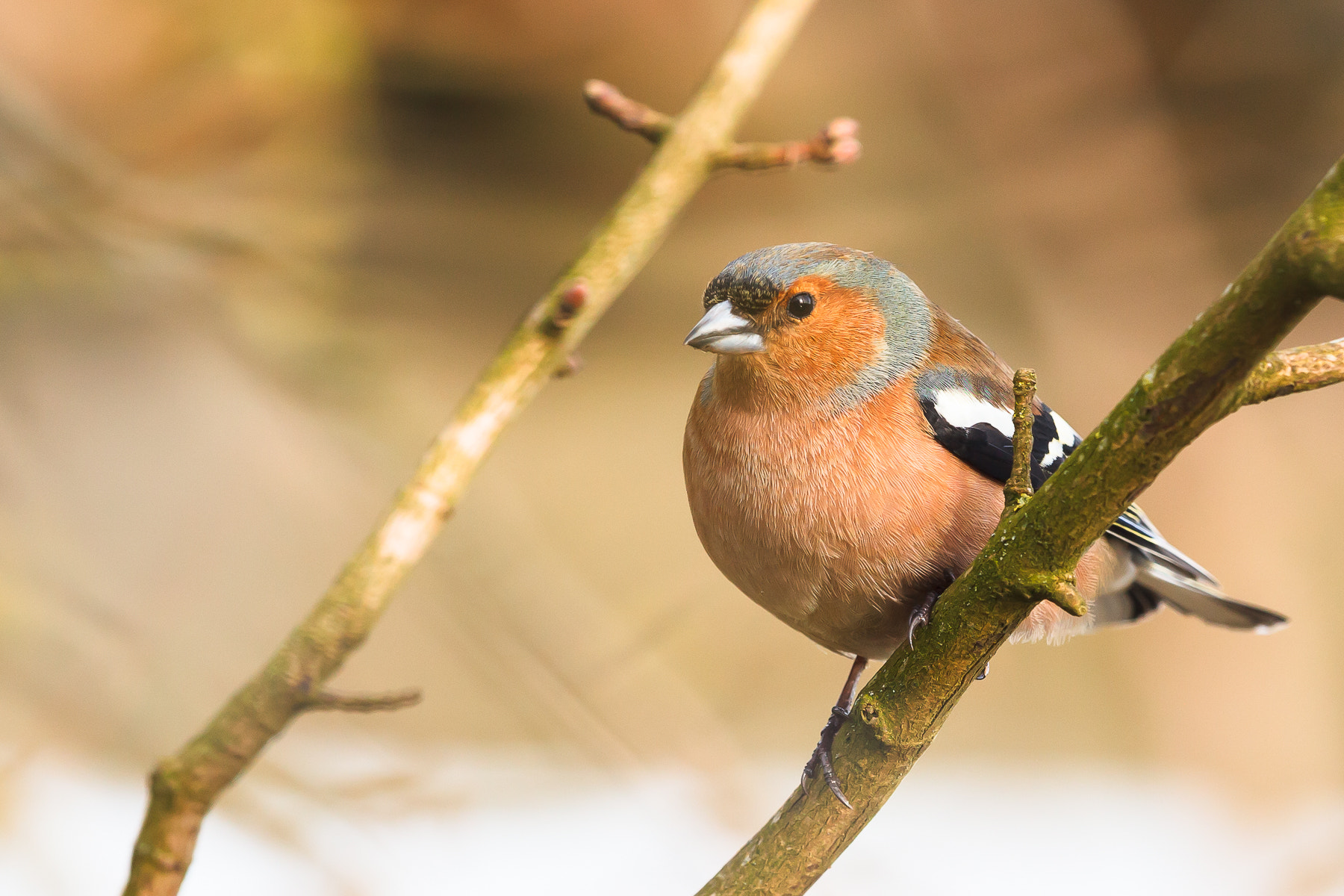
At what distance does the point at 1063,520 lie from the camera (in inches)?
35.2

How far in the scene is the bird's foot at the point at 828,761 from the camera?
122 centimetres

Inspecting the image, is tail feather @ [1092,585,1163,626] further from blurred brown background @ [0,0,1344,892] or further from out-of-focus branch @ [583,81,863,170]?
blurred brown background @ [0,0,1344,892]

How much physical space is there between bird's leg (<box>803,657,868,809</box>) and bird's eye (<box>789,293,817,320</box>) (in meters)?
0.54

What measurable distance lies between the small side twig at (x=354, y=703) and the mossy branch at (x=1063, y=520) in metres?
0.43

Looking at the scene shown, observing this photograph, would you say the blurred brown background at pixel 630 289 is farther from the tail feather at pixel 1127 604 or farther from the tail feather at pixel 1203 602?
the tail feather at pixel 1203 602

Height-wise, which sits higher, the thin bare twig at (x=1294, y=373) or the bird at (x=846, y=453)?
the thin bare twig at (x=1294, y=373)

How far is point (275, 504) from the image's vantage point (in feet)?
12.1

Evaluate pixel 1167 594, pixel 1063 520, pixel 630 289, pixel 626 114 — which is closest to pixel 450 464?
pixel 626 114

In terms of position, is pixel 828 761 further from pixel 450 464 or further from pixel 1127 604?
pixel 1127 604

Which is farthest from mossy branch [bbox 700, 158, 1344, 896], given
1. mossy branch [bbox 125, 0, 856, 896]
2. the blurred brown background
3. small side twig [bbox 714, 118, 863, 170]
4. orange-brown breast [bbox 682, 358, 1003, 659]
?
the blurred brown background

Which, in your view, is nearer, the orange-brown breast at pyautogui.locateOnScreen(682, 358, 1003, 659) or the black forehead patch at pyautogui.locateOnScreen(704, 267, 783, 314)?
the orange-brown breast at pyautogui.locateOnScreen(682, 358, 1003, 659)

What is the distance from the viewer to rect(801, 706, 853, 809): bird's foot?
47.9 inches

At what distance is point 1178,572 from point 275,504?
2935 mm

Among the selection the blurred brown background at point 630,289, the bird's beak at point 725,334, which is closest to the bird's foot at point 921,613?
the bird's beak at point 725,334
